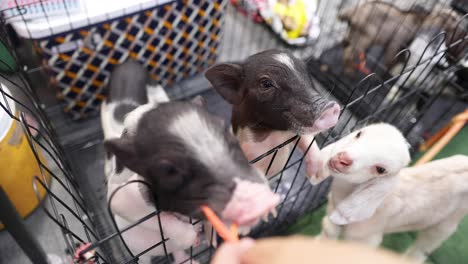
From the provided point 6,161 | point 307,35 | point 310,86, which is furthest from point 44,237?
point 307,35

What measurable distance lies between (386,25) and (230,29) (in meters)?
0.87

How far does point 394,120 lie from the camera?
1579mm

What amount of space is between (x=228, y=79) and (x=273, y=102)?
16 centimetres

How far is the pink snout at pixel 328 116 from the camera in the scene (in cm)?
79

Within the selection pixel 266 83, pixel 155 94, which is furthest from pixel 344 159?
pixel 155 94

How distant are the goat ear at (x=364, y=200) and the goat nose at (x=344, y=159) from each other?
0.32 ft

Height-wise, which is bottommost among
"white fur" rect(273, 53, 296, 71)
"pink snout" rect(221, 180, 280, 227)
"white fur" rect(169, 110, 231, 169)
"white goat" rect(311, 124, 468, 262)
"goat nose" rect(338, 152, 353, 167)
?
"white goat" rect(311, 124, 468, 262)

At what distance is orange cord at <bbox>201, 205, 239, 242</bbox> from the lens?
50 cm

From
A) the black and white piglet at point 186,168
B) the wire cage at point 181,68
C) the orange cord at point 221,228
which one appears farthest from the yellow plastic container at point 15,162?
the orange cord at point 221,228

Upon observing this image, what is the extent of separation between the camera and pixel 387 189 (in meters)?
0.92

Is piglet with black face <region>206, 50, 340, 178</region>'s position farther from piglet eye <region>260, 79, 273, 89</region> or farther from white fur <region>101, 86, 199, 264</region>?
white fur <region>101, 86, 199, 264</region>

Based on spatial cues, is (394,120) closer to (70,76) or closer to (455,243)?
(455,243)

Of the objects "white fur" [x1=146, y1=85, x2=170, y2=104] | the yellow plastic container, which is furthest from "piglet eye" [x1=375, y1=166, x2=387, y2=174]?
the yellow plastic container

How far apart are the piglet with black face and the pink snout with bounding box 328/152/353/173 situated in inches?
3.2
